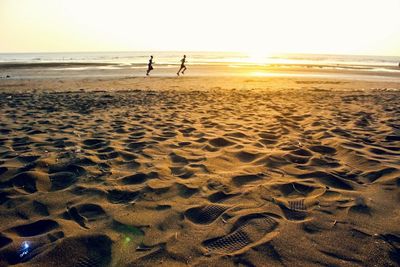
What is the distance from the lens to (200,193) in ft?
11.7

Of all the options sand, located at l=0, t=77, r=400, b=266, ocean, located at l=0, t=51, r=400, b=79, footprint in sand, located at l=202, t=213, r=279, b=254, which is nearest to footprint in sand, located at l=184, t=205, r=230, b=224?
sand, located at l=0, t=77, r=400, b=266

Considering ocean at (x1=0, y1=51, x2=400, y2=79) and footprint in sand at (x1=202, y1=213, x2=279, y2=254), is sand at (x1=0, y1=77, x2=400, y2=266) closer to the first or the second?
footprint in sand at (x1=202, y1=213, x2=279, y2=254)

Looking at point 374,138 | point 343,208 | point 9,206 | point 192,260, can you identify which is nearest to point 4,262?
point 9,206

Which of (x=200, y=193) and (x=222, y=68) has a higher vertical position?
(x=222, y=68)

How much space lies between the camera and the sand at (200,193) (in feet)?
8.33

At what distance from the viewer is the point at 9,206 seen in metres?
3.29

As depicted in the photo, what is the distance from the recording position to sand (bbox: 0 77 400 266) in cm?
254

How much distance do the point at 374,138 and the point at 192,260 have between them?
15.3ft

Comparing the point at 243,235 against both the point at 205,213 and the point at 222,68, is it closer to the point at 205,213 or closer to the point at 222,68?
the point at 205,213

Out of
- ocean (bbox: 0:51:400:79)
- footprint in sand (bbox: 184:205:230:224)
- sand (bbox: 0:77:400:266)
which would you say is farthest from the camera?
ocean (bbox: 0:51:400:79)

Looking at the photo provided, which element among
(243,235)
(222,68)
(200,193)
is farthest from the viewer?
(222,68)

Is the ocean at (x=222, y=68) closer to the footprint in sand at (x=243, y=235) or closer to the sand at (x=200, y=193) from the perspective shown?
the sand at (x=200, y=193)

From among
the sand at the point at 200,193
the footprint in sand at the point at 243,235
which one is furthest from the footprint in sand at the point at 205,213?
the footprint in sand at the point at 243,235

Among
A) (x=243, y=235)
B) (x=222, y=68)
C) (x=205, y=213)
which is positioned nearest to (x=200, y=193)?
(x=205, y=213)
